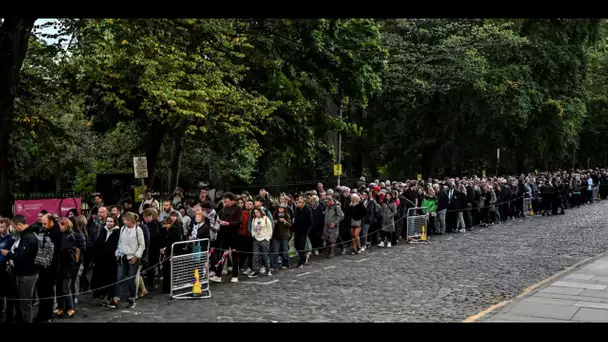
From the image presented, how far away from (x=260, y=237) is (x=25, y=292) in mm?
6175

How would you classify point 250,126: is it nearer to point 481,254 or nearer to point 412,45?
point 481,254

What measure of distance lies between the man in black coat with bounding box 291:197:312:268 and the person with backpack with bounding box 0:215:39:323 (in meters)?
8.11

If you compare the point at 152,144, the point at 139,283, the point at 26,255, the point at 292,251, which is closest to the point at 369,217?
the point at 292,251

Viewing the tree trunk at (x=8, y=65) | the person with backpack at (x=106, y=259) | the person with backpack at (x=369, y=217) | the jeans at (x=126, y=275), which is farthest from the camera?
the person with backpack at (x=369, y=217)

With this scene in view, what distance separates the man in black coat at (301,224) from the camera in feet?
61.1

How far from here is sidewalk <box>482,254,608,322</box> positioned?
11312mm

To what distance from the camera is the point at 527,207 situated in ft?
112

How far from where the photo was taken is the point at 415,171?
152 ft

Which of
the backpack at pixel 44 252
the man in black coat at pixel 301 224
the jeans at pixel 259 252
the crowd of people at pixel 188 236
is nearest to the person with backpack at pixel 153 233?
the crowd of people at pixel 188 236

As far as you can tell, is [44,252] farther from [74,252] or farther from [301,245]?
[301,245]

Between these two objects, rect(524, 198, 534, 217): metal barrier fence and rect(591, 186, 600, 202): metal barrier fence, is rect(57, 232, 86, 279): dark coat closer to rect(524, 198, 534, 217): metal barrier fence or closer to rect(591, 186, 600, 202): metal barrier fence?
rect(524, 198, 534, 217): metal barrier fence

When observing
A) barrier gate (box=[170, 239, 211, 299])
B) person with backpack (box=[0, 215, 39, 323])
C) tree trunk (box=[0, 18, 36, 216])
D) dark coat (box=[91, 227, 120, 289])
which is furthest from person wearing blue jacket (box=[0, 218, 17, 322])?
tree trunk (box=[0, 18, 36, 216])

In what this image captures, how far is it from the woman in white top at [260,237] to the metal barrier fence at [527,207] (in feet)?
65.8

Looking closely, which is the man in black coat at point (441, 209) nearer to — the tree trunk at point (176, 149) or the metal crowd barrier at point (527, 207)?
the metal crowd barrier at point (527, 207)
